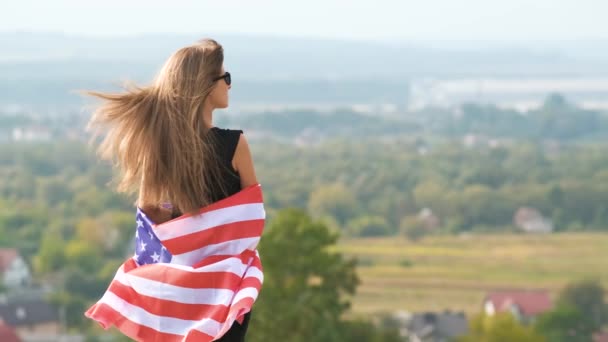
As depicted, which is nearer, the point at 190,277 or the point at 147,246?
the point at 190,277

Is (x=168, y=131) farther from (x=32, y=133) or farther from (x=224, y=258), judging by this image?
(x=32, y=133)

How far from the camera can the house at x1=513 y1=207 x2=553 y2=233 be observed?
323 ft

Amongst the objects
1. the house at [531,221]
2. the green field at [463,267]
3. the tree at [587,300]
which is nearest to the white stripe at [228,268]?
the tree at [587,300]

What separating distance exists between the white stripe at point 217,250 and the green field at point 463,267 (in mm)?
54937

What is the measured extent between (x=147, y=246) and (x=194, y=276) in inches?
9.3

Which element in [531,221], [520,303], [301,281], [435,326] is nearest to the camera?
[301,281]

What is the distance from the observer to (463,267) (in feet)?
260

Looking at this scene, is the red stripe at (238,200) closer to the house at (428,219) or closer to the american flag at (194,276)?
the american flag at (194,276)

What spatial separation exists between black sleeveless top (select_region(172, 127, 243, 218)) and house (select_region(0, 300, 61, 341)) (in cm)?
5571

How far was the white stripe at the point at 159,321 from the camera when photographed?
16.0 feet

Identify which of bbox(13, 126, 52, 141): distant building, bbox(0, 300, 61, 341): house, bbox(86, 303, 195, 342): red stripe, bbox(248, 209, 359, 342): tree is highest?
bbox(86, 303, 195, 342): red stripe

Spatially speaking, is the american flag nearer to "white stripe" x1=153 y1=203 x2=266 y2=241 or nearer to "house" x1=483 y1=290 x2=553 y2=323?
"white stripe" x1=153 y1=203 x2=266 y2=241

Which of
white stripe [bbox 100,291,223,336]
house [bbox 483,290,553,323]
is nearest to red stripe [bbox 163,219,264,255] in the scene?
white stripe [bbox 100,291,223,336]

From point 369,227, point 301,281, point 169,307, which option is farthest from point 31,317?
point 169,307
